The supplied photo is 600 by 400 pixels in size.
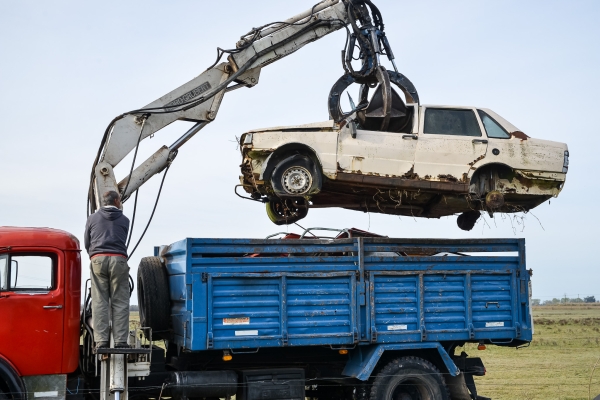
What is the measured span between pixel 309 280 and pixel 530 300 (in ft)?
9.44

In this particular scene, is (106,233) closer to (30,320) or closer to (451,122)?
(30,320)

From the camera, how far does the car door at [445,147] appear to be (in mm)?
10031

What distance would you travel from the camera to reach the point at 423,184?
10000 millimetres

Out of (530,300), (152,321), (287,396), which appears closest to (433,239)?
(530,300)

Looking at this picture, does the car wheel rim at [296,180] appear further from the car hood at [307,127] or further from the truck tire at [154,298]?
the truck tire at [154,298]

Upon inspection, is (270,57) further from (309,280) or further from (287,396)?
(287,396)

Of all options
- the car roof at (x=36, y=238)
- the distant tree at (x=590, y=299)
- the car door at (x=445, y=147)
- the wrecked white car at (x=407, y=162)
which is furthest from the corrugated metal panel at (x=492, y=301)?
the distant tree at (x=590, y=299)

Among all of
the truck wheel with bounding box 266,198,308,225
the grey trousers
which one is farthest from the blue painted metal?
the truck wheel with bounding box 266,198,308,225

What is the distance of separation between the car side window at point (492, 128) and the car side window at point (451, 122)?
0.12 metres

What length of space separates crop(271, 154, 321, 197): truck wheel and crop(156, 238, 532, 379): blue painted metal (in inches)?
68.9

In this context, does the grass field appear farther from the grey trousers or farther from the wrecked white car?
the wrecked white car

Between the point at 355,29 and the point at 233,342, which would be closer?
the point at 233,342

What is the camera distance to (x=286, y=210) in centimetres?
1034

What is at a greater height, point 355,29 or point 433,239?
point 355,29
